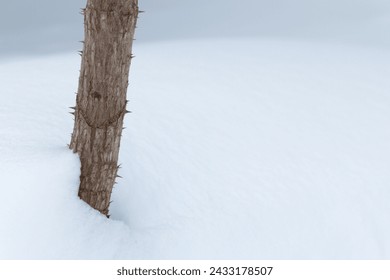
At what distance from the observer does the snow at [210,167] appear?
3.19 m

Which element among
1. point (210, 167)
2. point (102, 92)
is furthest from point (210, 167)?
point (102, 92)

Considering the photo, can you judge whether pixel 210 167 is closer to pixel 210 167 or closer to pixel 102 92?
pixel 210 167

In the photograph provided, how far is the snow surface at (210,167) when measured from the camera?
319 centimetres

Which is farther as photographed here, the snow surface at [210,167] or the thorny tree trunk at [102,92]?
the snow surface at [210,167]

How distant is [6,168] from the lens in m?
3.27

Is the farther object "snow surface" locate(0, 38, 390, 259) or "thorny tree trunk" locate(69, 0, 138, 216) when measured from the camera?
"snow surface" locate(0, 38, 390, 259)

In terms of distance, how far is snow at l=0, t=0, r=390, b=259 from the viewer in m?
3.19

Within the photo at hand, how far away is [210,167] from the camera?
13.1 ft

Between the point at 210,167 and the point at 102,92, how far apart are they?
3.75ft

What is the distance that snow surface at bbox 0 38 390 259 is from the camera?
10.5ft

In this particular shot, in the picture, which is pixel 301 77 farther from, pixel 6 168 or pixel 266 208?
pixel 6 168

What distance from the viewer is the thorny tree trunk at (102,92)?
2.97m

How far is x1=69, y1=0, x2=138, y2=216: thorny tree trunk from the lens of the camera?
9.76 ft
